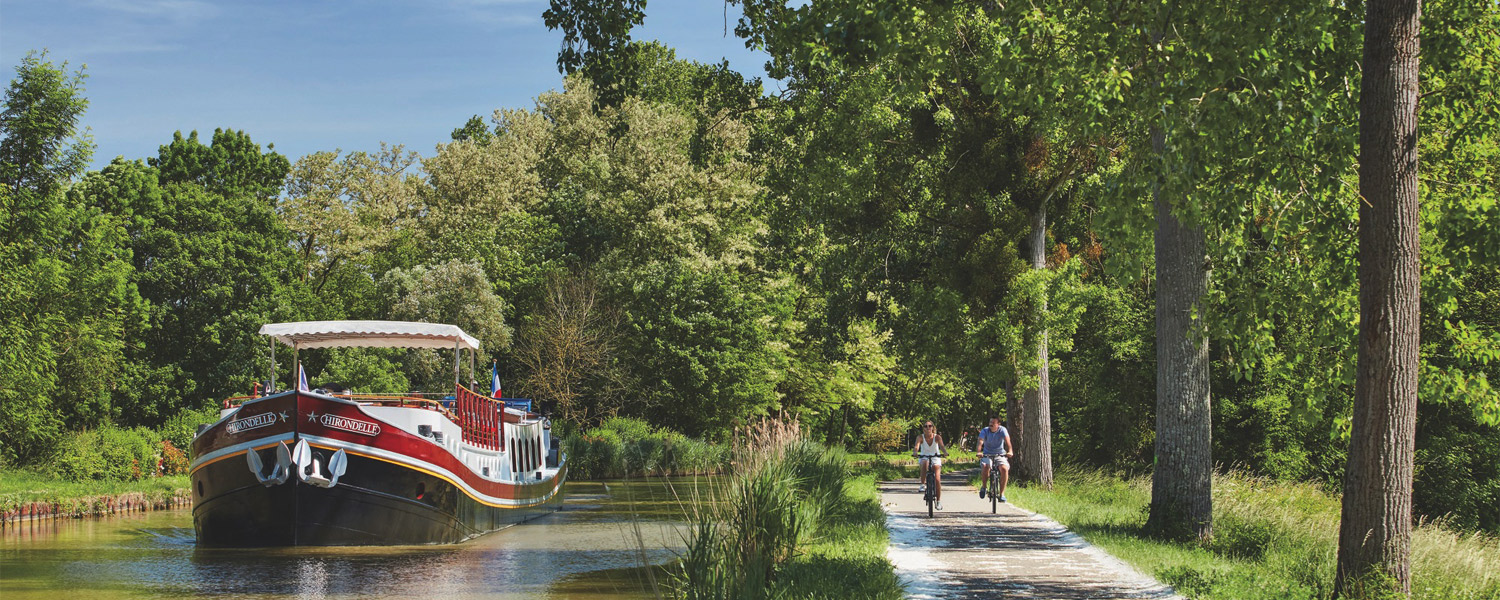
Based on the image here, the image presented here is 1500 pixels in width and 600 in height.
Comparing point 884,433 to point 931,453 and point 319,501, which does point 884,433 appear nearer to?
point 931,453

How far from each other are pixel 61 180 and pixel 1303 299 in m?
29.0

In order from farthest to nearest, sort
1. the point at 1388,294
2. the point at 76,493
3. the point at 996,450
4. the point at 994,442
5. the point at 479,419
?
the point at 76,493 → the point at 479,419 → the point at 994,442 → the point at 996,450 → the point at 1388,294

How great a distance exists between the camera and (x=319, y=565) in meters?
17.8

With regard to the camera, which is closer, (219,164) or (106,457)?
(106,457)

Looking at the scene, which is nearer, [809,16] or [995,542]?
[809,16]

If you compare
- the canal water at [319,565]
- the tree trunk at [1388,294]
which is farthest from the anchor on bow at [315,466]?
the tree trunk at [1388,294]

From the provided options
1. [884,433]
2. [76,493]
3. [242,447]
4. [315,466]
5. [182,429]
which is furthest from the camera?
[884,433]

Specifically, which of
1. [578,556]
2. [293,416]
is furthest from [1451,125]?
[293,416]

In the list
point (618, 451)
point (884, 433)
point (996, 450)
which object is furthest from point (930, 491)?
point (884, 433)

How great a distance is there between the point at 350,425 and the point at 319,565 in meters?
2.65

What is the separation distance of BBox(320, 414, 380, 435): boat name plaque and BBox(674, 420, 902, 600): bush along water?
7182mm

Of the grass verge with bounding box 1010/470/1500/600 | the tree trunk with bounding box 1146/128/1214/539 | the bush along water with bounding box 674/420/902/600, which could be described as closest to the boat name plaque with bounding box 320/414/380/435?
the bush along water with bounding box 674/420/902/600

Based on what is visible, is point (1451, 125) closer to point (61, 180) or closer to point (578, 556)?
point (578, 556)

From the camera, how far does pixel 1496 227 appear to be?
984cm
